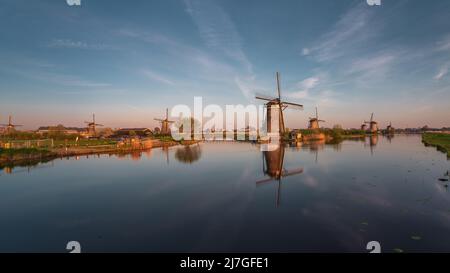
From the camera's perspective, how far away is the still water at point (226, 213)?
6.19 metres

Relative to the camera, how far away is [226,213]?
844 cm

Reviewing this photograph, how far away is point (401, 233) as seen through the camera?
6641 millimetres

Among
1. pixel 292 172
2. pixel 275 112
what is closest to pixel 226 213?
pixel 292 172

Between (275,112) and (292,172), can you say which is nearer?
(292,172)

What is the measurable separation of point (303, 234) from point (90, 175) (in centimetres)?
1480

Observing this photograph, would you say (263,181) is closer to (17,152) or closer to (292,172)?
(292,172)

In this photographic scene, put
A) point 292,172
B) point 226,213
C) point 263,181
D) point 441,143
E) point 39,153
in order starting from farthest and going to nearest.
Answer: point 441,143
point 39,153
point 292,172
point 263,181
point 226,213

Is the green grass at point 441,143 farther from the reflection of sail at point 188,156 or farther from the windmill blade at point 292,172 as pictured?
the reflection of sail at point 188,156

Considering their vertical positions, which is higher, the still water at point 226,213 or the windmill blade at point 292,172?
the windmill blade at point 292,172

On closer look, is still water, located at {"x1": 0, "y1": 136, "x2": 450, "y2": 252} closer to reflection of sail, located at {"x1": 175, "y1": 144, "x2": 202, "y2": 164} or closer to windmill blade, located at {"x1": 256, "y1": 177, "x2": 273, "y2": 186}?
windmill blade, located at {"x1": 256, "y1": 177, "x2": 273, "y2": 186}

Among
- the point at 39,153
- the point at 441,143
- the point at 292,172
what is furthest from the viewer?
the point at 441,143

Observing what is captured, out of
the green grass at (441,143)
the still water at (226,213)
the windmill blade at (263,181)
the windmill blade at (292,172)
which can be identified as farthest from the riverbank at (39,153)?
the green grass at (441,143)
